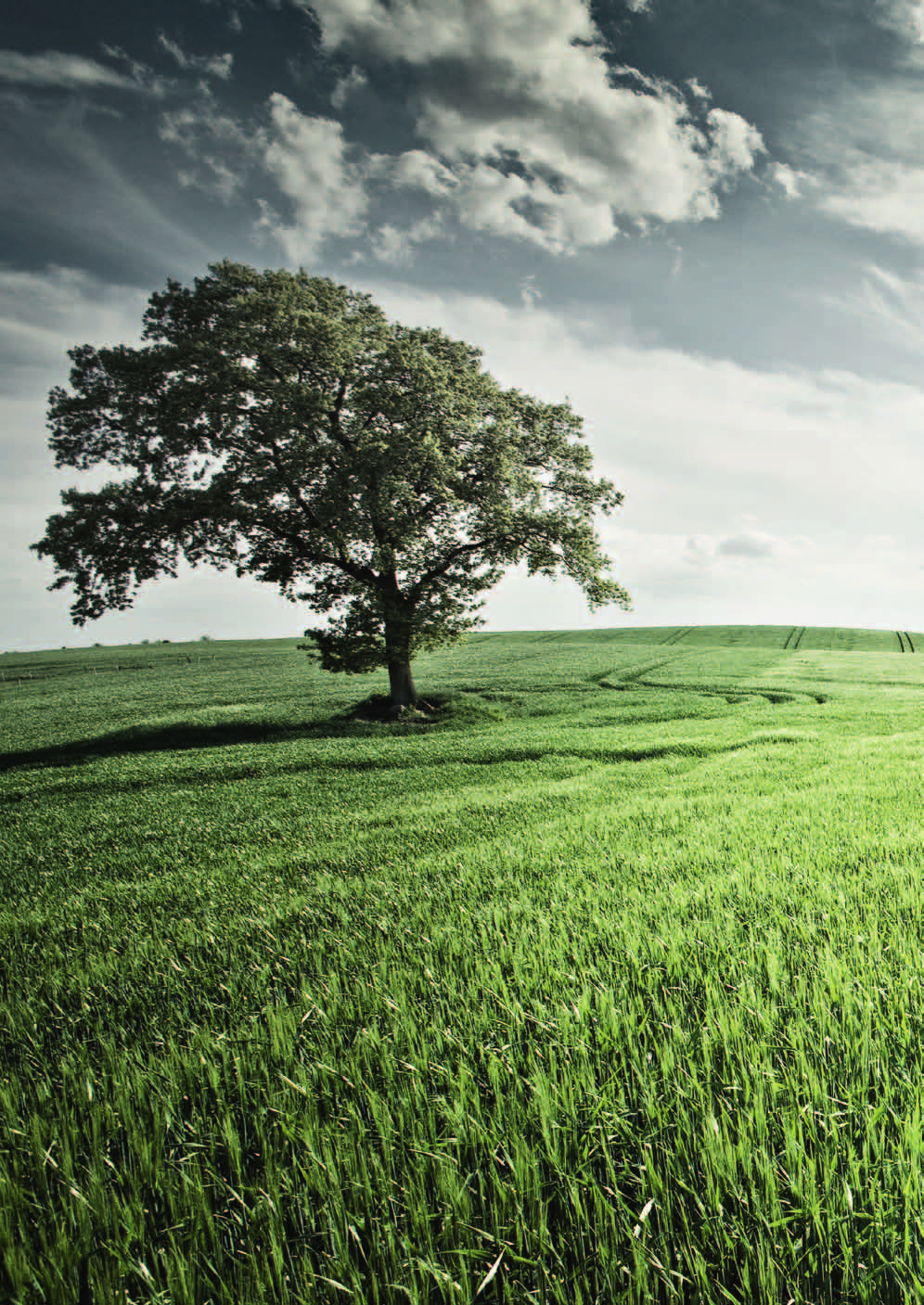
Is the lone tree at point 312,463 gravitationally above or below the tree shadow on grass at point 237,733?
above

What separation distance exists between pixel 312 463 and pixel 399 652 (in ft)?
26.5

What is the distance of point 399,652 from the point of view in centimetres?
2509

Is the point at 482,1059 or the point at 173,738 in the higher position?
the point at 482,1059

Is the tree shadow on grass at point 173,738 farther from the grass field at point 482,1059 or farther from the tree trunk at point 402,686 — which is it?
the grass field at point 482,1059

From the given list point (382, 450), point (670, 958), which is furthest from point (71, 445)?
point (670, 958)

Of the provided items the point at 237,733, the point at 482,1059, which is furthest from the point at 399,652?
the point at 482,1059

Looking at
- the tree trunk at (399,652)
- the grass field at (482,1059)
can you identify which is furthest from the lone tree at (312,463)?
the grass field at (482,1059)

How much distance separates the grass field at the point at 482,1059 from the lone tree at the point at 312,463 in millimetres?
16419

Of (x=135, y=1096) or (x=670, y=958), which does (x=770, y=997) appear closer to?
(x=670, y=958)

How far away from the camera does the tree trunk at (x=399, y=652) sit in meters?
24.6

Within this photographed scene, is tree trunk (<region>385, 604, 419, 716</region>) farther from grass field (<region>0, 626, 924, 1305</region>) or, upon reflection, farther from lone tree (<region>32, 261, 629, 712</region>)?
grass field (<region>0, 626, 924, 1305</region>)

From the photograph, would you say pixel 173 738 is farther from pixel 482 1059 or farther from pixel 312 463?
pixel 482 1059

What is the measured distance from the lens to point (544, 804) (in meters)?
9.66

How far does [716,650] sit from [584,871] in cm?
5667
